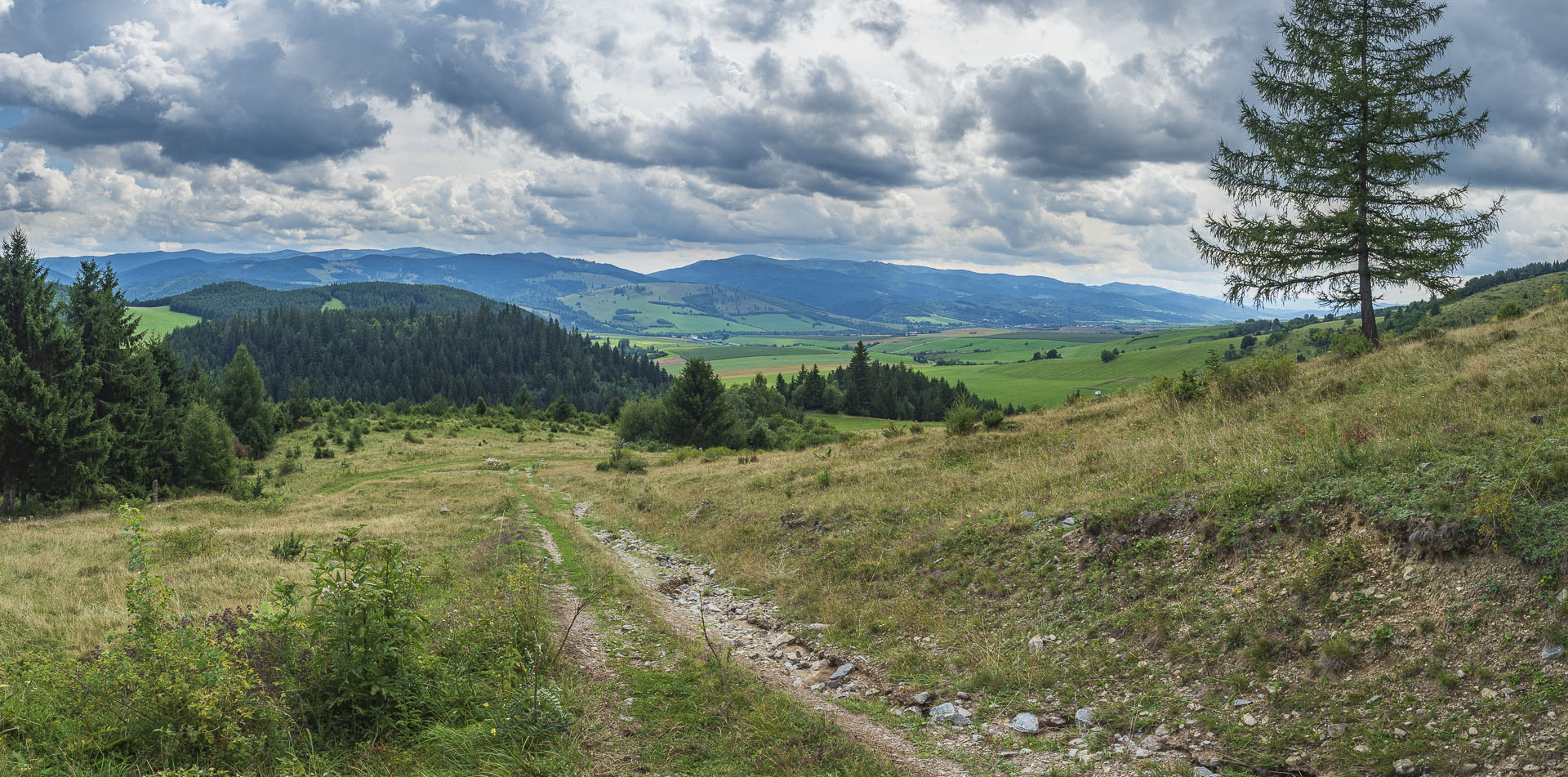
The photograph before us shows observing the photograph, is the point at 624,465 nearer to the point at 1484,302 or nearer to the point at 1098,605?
the point at 1098,605

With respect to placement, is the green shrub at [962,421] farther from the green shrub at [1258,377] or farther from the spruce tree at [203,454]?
the spruce tree at [203,454]

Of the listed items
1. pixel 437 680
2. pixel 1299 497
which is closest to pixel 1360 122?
pixel 1299 497

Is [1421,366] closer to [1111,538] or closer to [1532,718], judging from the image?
[1111,538]

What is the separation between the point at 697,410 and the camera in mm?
62406

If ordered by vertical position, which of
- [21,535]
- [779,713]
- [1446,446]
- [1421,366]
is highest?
[1421,366]

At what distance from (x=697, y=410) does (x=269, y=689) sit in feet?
181

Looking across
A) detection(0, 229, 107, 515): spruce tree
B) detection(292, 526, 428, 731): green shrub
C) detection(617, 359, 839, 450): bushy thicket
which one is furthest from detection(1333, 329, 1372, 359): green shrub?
detection(0, 229, 107, 515): spruce tree

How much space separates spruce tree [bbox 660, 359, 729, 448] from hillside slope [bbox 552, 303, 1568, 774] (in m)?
43.9

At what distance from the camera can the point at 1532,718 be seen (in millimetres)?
6098

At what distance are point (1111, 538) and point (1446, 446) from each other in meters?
4.89

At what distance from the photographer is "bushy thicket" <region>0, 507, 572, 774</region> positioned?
254 inches

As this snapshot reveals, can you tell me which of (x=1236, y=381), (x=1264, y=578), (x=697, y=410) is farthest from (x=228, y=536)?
(x=697, y=410)

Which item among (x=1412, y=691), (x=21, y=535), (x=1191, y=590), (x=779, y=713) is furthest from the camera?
(x=21, y=535)

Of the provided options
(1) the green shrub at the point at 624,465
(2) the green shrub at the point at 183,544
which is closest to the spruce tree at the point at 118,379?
(2) the green shrub at the point at 183,544
